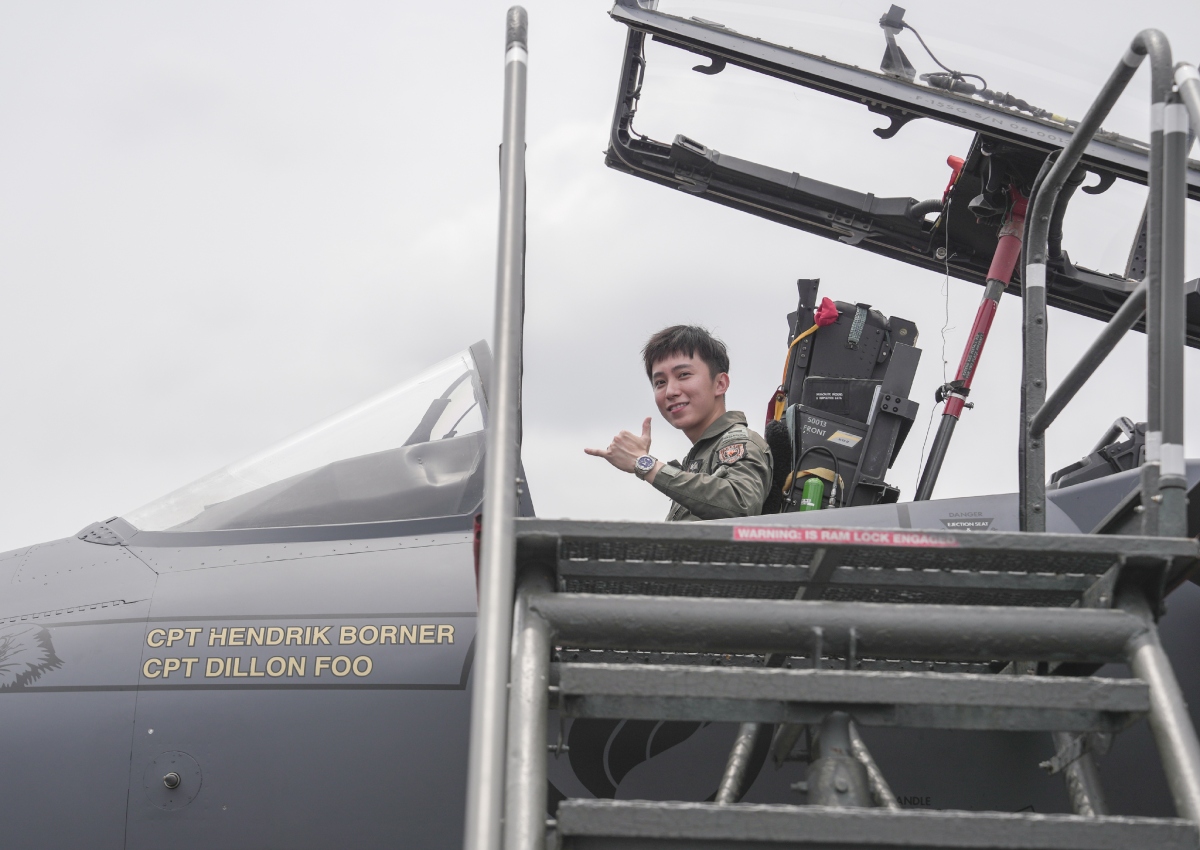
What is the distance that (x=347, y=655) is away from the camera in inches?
122

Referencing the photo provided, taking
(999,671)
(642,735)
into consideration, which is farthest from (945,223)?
(642,735)

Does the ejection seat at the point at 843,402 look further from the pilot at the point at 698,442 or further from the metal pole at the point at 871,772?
the metal pole at the point at 871,772

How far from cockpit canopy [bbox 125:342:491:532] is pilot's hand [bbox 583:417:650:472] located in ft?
1.37

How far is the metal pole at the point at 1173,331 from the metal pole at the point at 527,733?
4.40ft

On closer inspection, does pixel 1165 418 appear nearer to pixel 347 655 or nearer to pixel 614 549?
pixel 614 549

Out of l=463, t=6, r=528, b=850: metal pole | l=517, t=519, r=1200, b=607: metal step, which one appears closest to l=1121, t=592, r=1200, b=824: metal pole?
l=517, t=519, r=1200, b=607: metal step

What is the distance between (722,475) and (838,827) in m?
1.86

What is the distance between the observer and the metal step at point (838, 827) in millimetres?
1886

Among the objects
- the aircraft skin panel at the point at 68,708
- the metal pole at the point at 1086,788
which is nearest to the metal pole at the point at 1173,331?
the metal pole at the point at 1086,788

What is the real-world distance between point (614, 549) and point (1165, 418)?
122cm

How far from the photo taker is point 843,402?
191 inches

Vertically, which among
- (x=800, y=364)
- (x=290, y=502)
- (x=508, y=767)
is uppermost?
(x=800, y=364)

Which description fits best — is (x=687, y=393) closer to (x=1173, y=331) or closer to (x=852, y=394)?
(x=852, y=394)

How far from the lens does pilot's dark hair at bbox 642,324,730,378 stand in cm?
427
